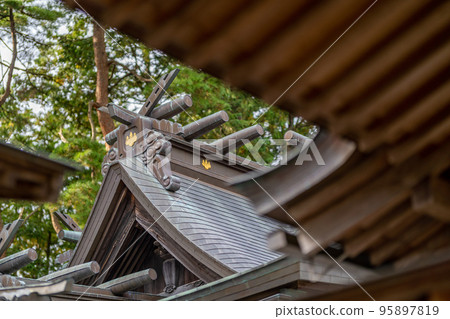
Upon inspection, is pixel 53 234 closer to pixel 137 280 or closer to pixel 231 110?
pixel 231 110

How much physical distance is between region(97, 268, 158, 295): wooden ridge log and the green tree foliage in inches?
319

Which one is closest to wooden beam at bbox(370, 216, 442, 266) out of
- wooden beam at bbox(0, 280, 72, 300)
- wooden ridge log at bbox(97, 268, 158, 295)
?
wooden beam at bbox(0, 280, 72, 300)

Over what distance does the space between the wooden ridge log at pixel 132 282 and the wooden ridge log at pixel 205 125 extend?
6.44 ft

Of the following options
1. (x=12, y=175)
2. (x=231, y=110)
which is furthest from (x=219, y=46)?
(x=231, y=110)

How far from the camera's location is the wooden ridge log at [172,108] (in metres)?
7.10

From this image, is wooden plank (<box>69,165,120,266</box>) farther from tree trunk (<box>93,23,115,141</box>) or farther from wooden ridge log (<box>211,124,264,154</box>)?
tree trunk (<box>93,23,115,141</box>)

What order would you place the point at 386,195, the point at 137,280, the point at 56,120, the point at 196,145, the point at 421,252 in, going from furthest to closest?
the point at 56,120 < the point at 196,145 < the point at 137,280 < the point at 421,252 < the point at 386,195

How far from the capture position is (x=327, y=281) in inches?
187

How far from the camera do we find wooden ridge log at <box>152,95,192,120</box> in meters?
7.10

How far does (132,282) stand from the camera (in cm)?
595

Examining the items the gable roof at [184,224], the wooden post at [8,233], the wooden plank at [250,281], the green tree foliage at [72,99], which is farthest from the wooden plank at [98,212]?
the green tree foliage at [72,99]

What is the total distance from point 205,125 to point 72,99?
10074 millimetres

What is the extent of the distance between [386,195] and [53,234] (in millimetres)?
15701

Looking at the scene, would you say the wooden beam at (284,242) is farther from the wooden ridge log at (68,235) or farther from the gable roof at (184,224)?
the wooden ridge log at (68,235)
